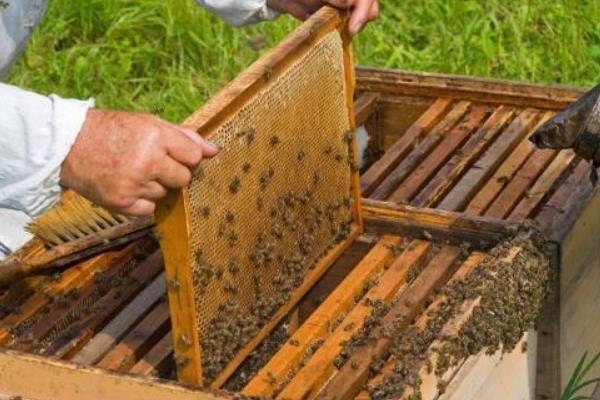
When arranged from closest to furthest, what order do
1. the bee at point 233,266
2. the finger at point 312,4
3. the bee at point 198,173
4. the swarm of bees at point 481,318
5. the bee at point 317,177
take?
the bee at point 198,173 → the swarm of bees at point 481,318 → the bee at point 233,266 → the bee at point 317,177 → the finger at point 312,4

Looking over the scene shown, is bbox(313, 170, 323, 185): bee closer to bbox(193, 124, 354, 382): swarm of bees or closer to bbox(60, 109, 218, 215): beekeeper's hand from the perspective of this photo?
bbox(193, 124, 354, 382): swarm of bees

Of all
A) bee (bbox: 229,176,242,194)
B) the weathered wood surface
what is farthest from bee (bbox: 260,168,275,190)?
the weathered wood surface

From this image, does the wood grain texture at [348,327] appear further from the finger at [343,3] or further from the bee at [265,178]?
the finger at [343,3]

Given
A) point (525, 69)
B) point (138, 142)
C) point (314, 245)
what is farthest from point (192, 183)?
point (525, 69)

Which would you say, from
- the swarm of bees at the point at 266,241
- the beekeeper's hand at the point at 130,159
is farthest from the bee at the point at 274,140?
the beekeeper's hand at the point at 130,159

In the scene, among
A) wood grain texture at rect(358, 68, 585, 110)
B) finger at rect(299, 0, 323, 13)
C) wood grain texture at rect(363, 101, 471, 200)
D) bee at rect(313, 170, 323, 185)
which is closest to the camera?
bee at rect(313, 170, 323, 185)

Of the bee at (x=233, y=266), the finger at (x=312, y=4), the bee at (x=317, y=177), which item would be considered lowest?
the bee at (x=233, y=266)

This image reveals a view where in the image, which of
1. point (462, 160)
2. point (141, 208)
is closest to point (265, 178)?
point (141, 208)
